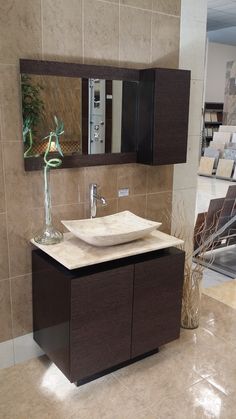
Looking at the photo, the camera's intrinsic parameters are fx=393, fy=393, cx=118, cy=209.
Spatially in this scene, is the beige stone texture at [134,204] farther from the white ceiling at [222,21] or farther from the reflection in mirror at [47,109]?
the white ceiling at [222,21]

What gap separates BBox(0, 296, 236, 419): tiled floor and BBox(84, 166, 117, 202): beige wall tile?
3.63ft

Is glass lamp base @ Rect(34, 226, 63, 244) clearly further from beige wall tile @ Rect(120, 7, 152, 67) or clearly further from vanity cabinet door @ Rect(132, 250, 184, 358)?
beige wall tile @ Rect(120, 7, 152, 67)

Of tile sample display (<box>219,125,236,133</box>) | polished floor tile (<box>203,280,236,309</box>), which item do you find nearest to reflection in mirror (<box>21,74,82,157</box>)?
polished floor tile (<box>203,280,236,309</box>)

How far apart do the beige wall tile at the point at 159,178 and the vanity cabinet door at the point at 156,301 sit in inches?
24.8

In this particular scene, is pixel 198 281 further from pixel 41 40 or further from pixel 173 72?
pixel 41 40

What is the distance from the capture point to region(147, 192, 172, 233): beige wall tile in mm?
2858

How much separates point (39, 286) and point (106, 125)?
108 cm

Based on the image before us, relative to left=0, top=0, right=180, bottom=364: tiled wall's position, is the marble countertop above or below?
below

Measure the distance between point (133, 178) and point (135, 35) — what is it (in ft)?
3.02

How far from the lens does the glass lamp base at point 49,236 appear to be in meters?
2.23

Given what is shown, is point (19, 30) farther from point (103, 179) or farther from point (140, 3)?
point (103, 179)

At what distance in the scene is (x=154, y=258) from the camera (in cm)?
224

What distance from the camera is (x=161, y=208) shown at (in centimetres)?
293

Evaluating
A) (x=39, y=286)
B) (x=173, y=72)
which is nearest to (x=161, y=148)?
(x=173, y=72)
